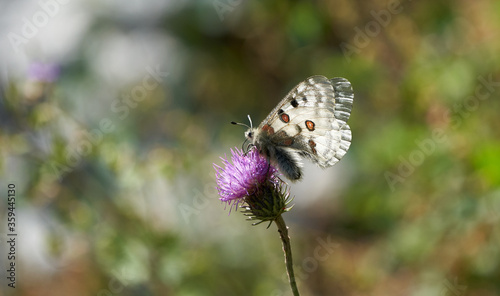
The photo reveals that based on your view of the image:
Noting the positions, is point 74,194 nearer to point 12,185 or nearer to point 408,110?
point 12,185

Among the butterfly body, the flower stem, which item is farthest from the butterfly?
the flower stem

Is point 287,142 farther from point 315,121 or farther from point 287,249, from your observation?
point 287,249

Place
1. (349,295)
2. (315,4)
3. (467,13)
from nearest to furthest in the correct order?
(349,295)
(467,13)
(315,4)

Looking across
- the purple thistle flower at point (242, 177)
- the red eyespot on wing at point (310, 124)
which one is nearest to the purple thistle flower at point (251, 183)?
the purple thistle flower at point (242, 177)

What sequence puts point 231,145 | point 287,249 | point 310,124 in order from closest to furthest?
point 287,249, point 310,124, point 231,145

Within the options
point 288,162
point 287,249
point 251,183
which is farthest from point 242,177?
point 287,249

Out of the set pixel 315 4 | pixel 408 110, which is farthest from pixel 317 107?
pixel 315 4
